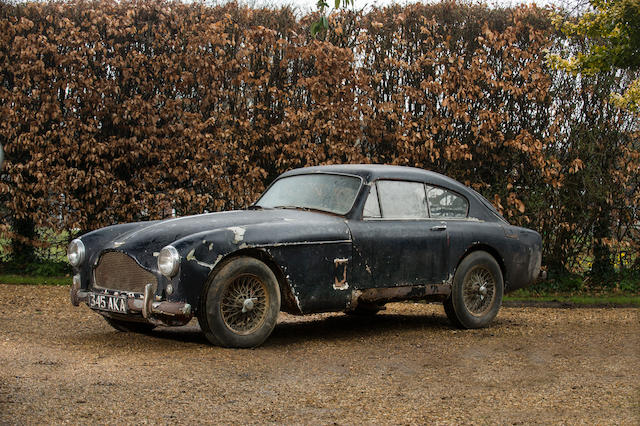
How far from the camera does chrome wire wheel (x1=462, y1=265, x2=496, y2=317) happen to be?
8.00 meters

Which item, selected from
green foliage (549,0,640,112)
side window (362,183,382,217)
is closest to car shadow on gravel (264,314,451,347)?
side window (362,183,382,217)

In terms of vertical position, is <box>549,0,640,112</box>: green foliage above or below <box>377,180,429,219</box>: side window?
above

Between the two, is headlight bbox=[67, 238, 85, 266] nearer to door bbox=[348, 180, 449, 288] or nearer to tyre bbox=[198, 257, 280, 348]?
tyre bbox=[198, 257, 280, 348]

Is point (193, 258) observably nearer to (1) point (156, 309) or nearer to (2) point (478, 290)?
(1) point (156, 309)

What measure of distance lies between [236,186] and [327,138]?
4.87 feet

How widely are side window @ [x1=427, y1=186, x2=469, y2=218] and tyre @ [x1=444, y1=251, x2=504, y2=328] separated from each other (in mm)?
470

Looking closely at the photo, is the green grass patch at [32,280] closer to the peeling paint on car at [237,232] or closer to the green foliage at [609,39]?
the peeling paint on car at [237,232]

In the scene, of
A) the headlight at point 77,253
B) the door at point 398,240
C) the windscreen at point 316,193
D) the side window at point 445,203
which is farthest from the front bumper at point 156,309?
the side window at point 445,203

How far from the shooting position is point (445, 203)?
812 centimetres

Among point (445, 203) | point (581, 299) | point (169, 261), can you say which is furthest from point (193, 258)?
point (581, 299)

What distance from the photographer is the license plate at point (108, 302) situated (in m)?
6.41

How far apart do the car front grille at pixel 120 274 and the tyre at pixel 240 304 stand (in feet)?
1.58

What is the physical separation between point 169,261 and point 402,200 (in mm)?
2582

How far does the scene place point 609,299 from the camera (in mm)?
11078
